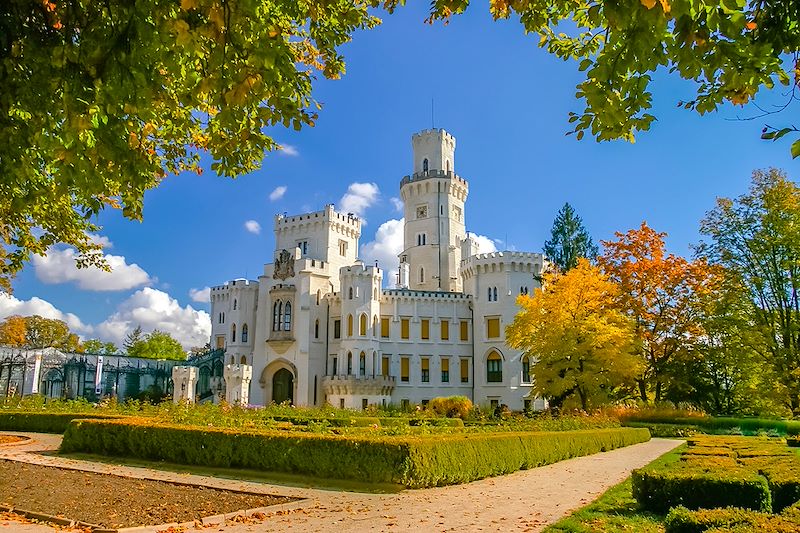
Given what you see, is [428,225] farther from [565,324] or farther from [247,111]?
[247,111]

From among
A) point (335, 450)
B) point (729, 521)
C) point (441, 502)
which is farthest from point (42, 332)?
point (729, 521)

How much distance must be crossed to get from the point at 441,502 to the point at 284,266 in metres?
39.9

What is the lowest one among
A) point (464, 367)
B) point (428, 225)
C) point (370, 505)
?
point (370, 505)

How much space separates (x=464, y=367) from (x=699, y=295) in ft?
60.1

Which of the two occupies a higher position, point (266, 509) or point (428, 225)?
point (428, 225)

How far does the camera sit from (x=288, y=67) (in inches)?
208

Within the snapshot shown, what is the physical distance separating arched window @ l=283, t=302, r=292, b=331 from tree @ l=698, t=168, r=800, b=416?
2767 centimetres

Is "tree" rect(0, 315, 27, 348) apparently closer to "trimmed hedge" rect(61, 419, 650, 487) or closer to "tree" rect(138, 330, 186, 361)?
"tree" rect(138, 330, 186, 361)

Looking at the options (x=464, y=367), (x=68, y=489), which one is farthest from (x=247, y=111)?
(x=464, y=367)

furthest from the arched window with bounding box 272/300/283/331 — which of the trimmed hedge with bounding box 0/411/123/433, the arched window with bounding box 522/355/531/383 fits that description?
the trimmed hedge with bounding box 0/411/123/433

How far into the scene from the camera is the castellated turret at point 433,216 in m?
54.0

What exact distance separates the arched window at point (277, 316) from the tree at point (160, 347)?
3303 centimetres

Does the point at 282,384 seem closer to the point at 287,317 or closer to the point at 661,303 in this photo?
the point at 287,317

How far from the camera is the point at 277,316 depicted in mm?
46906
